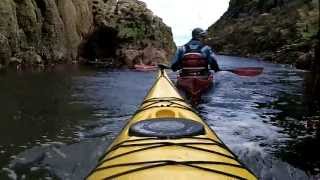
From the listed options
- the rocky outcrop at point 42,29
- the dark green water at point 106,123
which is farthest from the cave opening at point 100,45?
the dark green water at point 106,123

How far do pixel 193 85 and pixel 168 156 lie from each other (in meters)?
7.14

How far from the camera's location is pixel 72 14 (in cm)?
2656

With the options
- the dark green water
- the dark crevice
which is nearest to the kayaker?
the dark green water

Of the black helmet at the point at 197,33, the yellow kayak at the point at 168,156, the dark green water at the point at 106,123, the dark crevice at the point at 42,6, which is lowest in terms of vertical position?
the dark green water at the point at 106,123

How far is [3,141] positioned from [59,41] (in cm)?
1704

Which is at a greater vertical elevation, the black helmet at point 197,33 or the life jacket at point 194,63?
the black helmet at point 197,33

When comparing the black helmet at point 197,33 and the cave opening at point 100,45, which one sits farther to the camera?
the cave opening at point 100,45

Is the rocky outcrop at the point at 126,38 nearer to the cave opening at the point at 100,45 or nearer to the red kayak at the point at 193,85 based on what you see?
the cave opening at the point at 100,45

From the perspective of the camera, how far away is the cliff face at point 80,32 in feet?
64.8

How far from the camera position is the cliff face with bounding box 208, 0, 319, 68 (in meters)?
36.5

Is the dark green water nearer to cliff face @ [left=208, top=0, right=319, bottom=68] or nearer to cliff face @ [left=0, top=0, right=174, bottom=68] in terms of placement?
cliff face @ [left=0, top=0, right=174, bottom=68]

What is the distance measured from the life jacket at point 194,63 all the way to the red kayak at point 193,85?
214 millimetres

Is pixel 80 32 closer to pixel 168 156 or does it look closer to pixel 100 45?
pixel 100 45

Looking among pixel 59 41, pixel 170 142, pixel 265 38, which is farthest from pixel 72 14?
pixel 265 38
